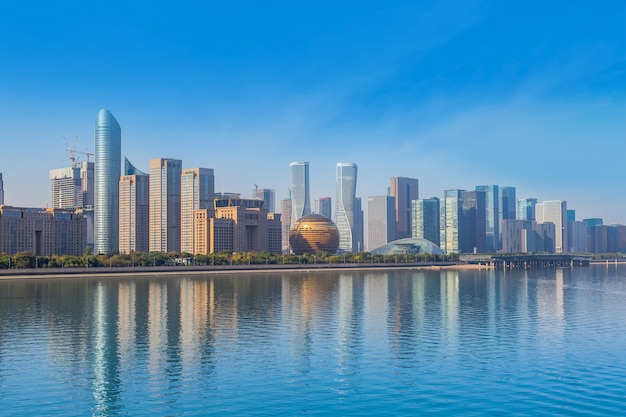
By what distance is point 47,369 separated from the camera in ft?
177

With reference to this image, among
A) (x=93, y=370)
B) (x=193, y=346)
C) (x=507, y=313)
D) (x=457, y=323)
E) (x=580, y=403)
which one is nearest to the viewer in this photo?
(x=580, y=403)

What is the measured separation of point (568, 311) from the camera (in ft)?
310

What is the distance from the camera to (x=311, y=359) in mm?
57750

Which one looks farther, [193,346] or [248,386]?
[193,346]

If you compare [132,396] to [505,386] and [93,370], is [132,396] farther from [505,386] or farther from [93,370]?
[505,386]

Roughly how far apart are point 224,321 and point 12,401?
38813 mm

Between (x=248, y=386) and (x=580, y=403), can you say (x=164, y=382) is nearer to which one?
(x=248, y=386)

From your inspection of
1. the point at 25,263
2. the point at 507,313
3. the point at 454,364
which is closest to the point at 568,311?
the point at 507,313

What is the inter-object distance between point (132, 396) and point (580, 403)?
29316 millimetres

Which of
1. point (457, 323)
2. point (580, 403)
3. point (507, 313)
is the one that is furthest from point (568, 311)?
point (580, 403)

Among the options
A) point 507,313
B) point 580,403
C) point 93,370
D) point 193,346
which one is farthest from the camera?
point 507,313

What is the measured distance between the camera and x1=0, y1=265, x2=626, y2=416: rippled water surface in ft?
146

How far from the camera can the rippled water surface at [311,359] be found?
44.4m

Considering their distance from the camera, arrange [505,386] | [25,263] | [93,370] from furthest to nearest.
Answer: [25,263] → [93,370] → [505,386]
